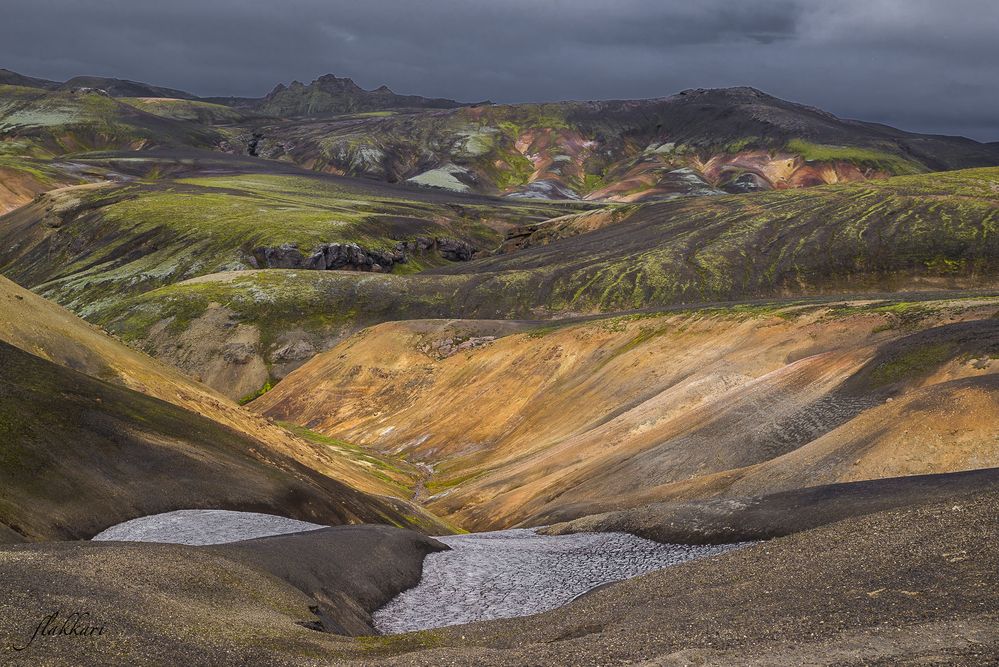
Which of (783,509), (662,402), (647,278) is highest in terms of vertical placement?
(783,509)

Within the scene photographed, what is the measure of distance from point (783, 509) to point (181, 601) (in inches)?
827

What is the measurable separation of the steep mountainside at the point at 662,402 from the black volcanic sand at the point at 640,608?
15.4 m

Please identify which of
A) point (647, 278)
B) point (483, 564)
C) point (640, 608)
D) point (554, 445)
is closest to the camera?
point (640, 608)

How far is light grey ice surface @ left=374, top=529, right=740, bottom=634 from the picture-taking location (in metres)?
26.4

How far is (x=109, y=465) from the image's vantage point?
32750 millimetres

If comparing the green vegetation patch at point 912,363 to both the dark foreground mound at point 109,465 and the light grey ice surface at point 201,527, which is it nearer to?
the dark foreground mound at point 109,465

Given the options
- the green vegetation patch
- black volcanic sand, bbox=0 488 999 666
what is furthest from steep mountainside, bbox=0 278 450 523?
the green vegetation patch

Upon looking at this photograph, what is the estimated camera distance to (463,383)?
9000cm

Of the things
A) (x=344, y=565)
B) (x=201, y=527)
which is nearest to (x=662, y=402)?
(x=344, y=565)

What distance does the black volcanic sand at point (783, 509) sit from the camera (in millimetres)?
27141

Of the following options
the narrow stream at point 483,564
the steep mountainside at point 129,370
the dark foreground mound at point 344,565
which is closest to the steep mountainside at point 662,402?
the steep mountainside at point 129,370

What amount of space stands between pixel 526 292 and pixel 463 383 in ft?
155

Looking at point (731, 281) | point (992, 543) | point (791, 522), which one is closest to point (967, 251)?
point (731, 281)

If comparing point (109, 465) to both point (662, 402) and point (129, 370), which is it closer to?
point (129, 370)
